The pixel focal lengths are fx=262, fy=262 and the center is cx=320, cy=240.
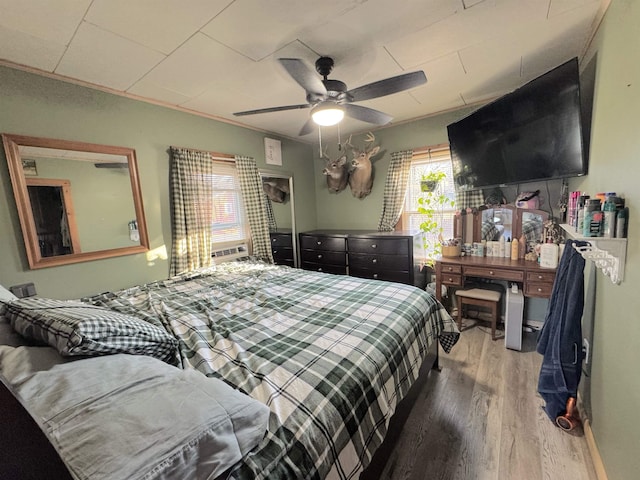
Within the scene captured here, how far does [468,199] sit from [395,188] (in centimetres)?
92

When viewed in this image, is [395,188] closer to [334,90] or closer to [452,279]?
[452,279]

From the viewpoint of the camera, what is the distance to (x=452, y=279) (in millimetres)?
2854

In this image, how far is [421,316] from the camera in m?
1.77

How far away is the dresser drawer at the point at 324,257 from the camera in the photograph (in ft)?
12.1

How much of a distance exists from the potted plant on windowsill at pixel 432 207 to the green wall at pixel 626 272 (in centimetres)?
174

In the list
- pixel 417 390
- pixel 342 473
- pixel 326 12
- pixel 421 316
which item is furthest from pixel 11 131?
pixel 417 390

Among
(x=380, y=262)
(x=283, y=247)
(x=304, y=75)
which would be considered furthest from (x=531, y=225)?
(x=283, y=247)

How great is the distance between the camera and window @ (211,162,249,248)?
3.25 metres

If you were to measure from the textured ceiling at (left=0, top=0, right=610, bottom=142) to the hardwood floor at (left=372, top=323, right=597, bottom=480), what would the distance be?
8.26 feet

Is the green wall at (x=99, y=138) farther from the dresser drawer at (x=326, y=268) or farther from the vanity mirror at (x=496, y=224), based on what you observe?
the vanity mirror at (x=496, y=224)

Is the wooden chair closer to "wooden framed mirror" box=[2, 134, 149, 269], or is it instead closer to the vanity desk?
the vanity desk

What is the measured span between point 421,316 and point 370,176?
2.48 meters

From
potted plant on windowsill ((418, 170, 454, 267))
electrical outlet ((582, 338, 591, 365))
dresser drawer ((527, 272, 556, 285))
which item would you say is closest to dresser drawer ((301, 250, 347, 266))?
potted plant on windowsill ((418, 170, 454, 267))

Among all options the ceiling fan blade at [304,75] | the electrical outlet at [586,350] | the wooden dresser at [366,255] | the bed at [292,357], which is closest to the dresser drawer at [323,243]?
the wooden dresser at [366,255]
